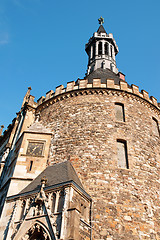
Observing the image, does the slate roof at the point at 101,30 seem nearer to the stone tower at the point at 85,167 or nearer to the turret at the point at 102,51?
the turret at the point at 102,51

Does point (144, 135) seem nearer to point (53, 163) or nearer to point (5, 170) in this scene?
point (53, 163)

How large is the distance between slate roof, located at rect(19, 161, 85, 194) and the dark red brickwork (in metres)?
0.42

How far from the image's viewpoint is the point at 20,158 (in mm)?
11469

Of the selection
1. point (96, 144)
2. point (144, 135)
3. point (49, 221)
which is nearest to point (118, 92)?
point (144, 135)

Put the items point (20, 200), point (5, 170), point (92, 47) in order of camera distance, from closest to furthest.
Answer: point (20, 200), point (5, 170), point (92, 47)

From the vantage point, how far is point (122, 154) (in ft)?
37.0

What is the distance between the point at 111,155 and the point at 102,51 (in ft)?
40.5

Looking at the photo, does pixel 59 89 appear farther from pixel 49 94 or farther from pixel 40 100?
pixel 40 100

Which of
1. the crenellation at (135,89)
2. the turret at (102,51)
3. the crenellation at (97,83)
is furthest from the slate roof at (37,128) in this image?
the turret at (102,51)

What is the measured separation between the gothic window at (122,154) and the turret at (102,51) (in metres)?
8.79

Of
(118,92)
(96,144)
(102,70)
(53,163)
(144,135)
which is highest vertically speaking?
(102,70)

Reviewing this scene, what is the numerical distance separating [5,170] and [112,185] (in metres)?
5.77

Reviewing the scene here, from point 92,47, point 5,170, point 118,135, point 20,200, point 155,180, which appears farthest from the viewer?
point 92,47

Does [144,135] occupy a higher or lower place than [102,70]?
lower
